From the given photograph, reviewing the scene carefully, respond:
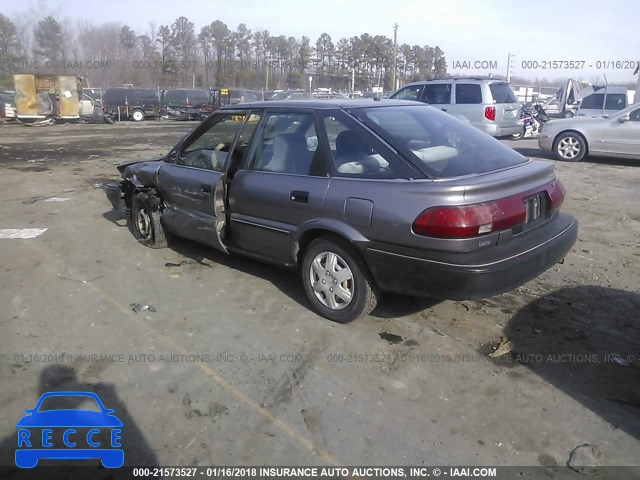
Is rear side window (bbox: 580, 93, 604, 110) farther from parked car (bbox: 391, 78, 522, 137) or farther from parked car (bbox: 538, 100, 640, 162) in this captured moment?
parked car (bbox: 538, 100, 640, 162)

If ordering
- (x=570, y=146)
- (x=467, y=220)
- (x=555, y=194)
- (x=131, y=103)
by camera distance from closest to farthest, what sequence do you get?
(x=467, y=220)
(x=555, y=194)
(x=570, y=146)
(x=131, y=103)

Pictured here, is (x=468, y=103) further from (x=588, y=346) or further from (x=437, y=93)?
(x=588, y=346)

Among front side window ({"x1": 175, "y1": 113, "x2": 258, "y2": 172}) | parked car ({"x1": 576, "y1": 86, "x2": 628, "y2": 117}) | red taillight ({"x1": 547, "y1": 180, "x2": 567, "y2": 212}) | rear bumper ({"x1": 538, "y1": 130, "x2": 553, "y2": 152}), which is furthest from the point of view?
parked car ({"x1": 576, "y1": 86, "x2": 628, "y2": 117})

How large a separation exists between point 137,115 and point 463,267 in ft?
100

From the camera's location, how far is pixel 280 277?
16.1 feet

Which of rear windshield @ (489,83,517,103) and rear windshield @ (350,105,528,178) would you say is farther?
A: rear windshield @ (489,83,517,103)

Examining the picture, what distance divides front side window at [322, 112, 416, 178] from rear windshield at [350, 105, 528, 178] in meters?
0.09

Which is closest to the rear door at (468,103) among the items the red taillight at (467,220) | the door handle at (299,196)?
the door handle at (299,196)

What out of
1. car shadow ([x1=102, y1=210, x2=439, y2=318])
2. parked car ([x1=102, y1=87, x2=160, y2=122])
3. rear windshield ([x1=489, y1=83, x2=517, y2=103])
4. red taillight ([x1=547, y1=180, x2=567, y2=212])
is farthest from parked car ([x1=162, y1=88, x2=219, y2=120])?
red taillight ([x1=547, y1=180, x2=567, y2=212])

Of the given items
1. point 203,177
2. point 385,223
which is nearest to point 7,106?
point 203,177

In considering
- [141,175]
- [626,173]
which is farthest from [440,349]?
[626,173]

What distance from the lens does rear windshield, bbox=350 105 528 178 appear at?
358 cm

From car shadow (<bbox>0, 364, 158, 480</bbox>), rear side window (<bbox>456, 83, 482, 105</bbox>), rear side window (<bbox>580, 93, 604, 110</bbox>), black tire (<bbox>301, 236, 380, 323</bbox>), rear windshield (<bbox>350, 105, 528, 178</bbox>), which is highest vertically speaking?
rear side window (<bbox>580, 93, 604, 110</bbox>)

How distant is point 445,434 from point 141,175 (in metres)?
4.32
